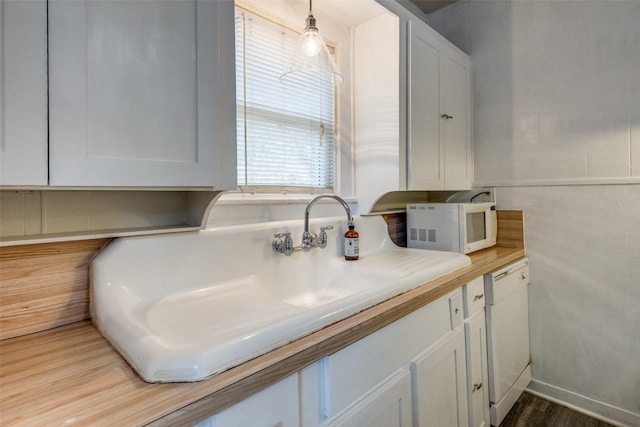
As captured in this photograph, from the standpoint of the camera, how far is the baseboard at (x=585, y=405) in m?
1.82

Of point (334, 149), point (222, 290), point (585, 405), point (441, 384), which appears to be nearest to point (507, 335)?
point (585, 405)

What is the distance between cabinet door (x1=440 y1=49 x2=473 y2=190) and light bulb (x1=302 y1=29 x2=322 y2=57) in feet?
3.37

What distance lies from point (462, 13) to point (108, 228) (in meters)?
2.55

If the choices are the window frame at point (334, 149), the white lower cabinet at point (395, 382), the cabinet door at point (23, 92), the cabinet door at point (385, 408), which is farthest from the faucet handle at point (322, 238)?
the cabinet door at point (23, 92)

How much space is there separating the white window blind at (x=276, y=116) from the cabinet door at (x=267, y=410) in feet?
3.02

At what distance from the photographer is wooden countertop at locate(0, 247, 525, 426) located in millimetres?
541

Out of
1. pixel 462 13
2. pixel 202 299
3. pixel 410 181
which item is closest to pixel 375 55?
pixel 410 181

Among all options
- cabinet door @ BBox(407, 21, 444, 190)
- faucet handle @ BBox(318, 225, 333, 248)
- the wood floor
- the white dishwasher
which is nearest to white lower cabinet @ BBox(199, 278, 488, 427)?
the white dishwasher

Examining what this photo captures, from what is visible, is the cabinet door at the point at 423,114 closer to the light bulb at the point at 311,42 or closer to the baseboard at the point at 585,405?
the light bulb at the point at 311,42

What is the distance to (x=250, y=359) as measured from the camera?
0.71m

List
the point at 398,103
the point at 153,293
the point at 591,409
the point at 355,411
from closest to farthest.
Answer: the point at 355,411, the point at 153,293, the point at 398,103, the point at 591,409

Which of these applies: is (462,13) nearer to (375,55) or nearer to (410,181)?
(375,55)

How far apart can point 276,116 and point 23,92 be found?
102 centimetres

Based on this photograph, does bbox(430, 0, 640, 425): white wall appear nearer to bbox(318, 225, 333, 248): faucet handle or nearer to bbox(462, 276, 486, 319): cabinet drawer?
bbox(462, 276, 486, 319): cabinet drawer
